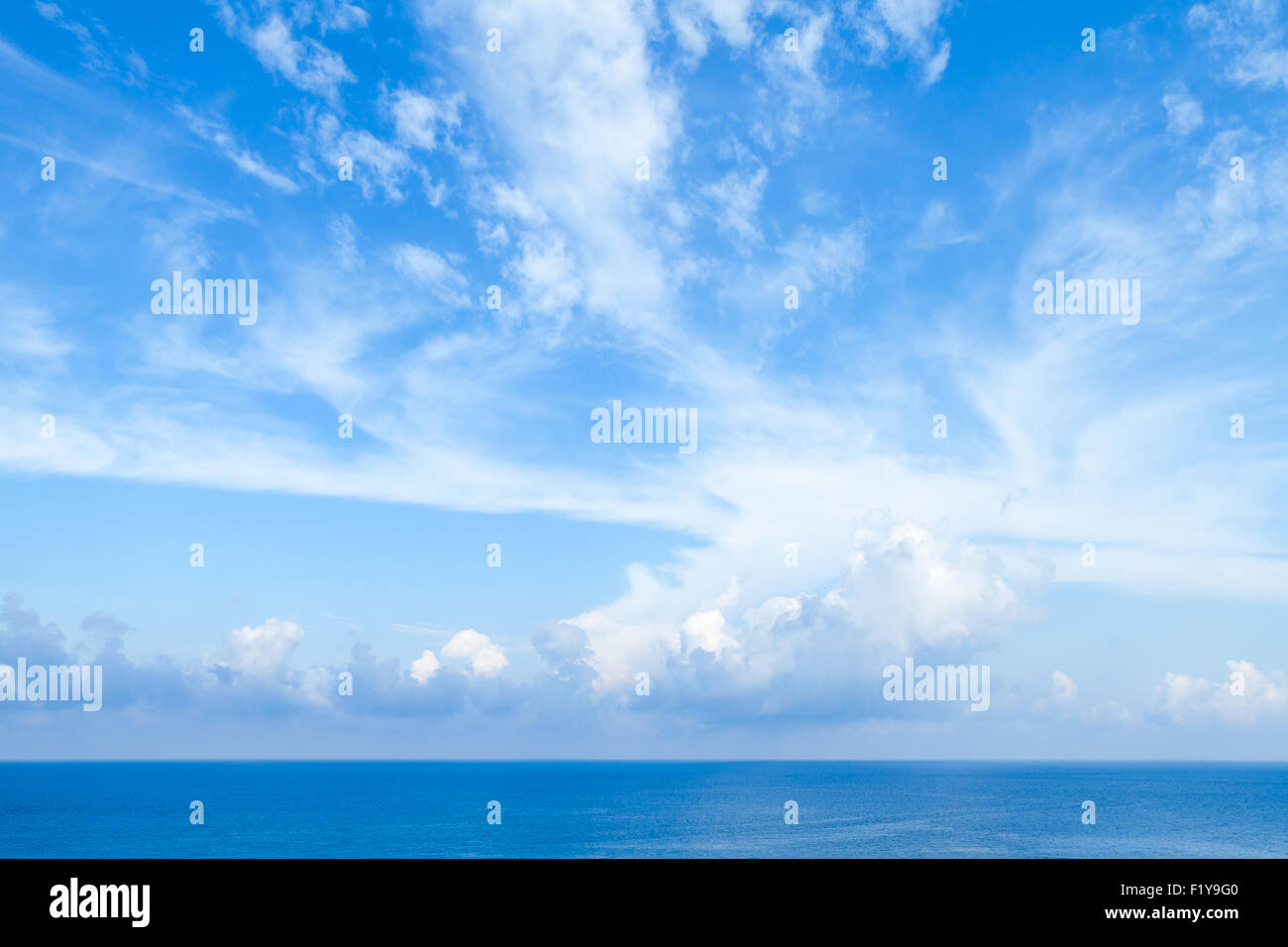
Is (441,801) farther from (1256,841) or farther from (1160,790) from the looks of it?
(1160,790)
